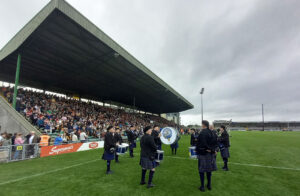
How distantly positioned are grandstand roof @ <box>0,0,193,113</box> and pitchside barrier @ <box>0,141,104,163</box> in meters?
8.37

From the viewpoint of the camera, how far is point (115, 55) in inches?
585

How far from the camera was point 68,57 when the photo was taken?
51.6 ft

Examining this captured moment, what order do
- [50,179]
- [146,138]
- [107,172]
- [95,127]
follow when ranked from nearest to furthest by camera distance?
1. [146,138]
2. [50,179]
3. [107,172]
4. [95,127]

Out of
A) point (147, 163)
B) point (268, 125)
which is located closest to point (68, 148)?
point (147, 163)

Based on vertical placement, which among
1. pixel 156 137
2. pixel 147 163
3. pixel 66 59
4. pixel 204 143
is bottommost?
pixel 147 163

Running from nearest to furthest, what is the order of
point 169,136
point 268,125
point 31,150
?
1. point 169,136
2. point 31,150
3. point 268,125

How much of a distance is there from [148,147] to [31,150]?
30.9 ft

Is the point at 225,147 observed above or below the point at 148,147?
below

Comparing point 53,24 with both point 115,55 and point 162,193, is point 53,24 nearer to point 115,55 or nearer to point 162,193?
point 115,55

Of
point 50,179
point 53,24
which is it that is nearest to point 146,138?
point 50,179

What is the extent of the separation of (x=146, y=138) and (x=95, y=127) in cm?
1600

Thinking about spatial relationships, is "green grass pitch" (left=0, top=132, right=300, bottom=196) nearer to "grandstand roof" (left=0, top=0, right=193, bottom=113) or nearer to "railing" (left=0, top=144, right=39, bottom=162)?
"railing" (left=0, top=144, right=39, bottom=162)

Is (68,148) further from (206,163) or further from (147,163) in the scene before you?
(206,163)

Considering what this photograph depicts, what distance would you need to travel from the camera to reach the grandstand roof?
10844mm
